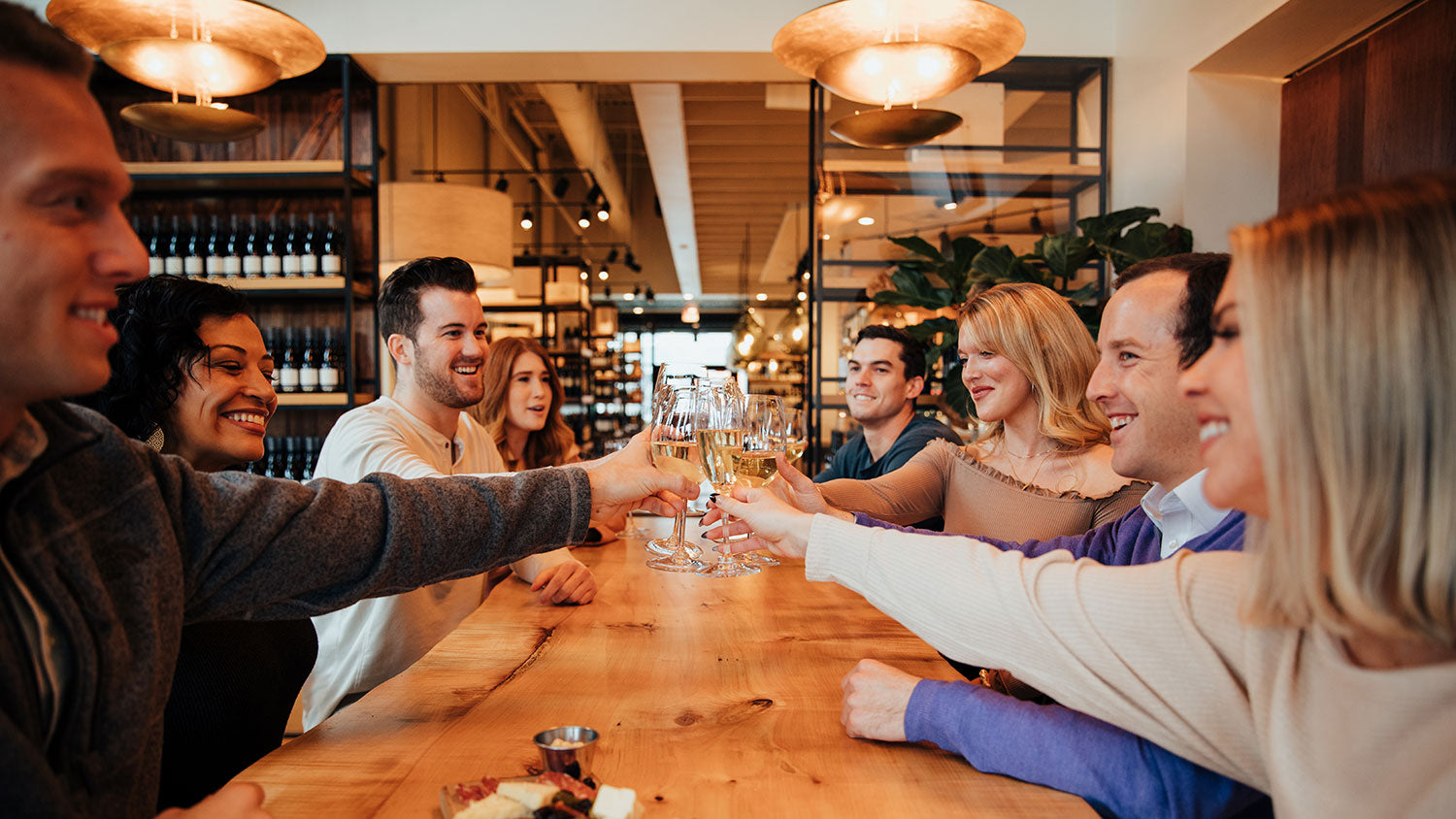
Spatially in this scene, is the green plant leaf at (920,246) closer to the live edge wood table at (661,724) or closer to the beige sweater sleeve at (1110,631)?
the live edge wood table at (661,724)

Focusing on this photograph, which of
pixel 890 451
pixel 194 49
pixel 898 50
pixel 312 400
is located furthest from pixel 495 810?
pixel 312 400

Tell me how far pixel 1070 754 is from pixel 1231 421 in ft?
1.22

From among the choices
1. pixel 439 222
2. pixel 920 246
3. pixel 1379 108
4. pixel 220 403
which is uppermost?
pixel 1379 108

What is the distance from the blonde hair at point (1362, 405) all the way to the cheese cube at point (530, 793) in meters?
0.63

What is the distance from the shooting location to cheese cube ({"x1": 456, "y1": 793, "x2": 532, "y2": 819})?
74 centimetres

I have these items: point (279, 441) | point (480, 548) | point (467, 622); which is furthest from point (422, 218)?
point (480, 548)

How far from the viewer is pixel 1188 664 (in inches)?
34.0

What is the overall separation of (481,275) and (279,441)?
1.54 m

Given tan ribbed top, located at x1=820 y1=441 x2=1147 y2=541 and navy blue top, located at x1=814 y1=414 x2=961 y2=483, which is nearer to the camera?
tan ribbed top, located at x1=820 y1=441 x2=1147 y2=541

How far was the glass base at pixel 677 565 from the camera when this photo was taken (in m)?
1.93

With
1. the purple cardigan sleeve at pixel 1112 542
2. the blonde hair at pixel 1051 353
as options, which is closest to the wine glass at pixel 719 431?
the purple cardigan sleeve at pixel 1112 542

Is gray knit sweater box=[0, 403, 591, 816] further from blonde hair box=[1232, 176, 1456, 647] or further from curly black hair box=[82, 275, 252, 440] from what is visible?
blonde hair box=[1232, 176, 1456, 647]

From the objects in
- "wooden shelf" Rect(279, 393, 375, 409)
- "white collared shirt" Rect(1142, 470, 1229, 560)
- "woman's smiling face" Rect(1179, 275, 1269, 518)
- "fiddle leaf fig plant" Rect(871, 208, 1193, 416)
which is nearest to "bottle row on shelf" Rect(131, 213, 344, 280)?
"wooden shelf" Rect(279, 393, 375, 409)

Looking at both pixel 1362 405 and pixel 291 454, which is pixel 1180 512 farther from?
pixel 291 454
